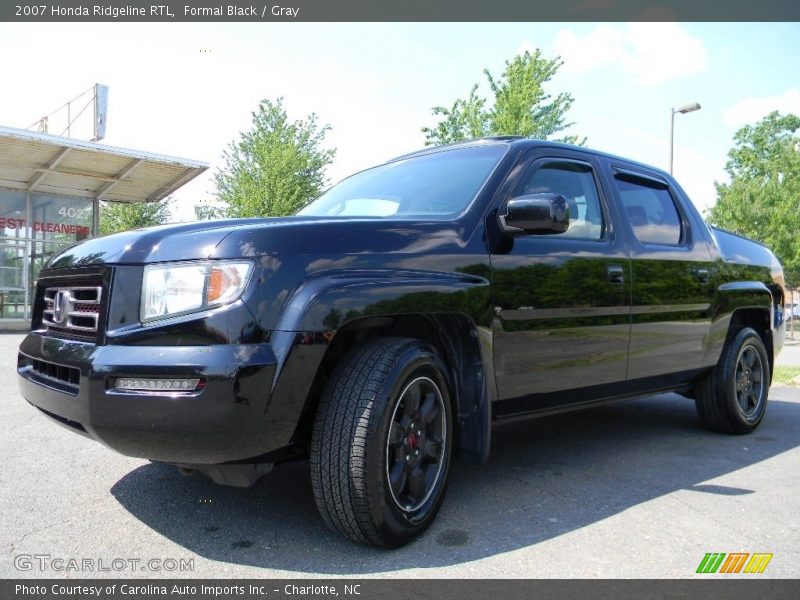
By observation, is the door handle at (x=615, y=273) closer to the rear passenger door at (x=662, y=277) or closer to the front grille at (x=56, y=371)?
the rear passenger door at (x=662, y=277)

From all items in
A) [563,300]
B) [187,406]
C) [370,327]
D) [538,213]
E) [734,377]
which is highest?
[538,213]

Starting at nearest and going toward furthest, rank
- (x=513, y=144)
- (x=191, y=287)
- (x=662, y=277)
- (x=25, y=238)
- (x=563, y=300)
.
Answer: (x=191, y=287) → (x=563, y=300) → (x=513, y=144) → (x=662, y=277) → (x=25, y=238)

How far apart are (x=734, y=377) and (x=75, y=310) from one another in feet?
13.9

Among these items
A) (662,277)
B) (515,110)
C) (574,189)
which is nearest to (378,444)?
(574,189)

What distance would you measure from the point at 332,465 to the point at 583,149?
249cm

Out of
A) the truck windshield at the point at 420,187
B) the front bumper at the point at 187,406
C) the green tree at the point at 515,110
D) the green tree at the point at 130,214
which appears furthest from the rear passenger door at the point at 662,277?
the green tree at the point at 130,214

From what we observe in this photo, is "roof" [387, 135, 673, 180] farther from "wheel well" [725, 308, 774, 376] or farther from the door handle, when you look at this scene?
"wheel well" [725, 308, 774, 376]

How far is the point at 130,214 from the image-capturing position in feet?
101

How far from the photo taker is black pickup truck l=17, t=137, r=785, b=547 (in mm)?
2373

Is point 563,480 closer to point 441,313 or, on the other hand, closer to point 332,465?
point 441,313

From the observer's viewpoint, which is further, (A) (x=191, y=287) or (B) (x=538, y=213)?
(B) (x=538, y=213)

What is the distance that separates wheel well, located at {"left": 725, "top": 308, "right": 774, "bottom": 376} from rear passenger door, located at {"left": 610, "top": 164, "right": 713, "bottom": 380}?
0.75 m

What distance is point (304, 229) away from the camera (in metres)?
2.57

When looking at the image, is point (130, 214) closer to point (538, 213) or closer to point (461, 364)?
point (461, 364)
